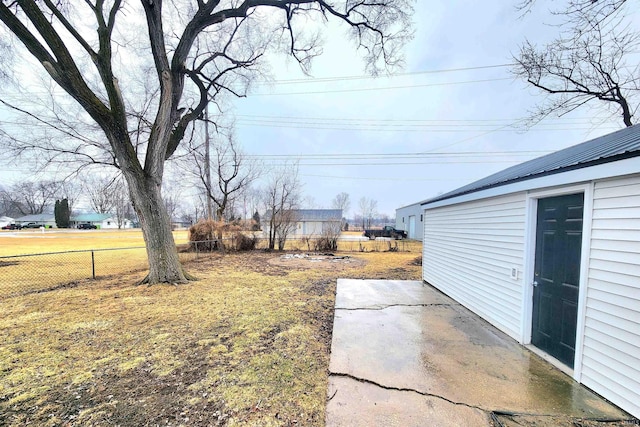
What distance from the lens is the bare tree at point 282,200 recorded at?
49.3 ft

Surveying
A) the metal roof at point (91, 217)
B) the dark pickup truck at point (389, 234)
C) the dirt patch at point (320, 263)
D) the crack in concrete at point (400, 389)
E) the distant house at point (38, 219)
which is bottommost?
the distant house at point (38, 219)

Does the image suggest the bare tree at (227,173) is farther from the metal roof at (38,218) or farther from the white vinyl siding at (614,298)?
the metal roof at (38,218)

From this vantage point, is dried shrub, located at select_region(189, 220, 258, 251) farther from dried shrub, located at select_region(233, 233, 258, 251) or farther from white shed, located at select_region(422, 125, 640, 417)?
white shed, located at select_region(422, 125, 640, 417)

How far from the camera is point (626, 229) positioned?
2.08 m

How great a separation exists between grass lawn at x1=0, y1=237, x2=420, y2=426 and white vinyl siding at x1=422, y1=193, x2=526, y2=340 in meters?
2.55

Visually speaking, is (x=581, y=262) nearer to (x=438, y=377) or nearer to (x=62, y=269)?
(x=438, y=377)

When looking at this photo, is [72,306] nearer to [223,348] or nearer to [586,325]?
[223,348]

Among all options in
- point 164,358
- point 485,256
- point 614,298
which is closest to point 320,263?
point 485,256

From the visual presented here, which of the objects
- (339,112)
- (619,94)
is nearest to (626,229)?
(619,94)

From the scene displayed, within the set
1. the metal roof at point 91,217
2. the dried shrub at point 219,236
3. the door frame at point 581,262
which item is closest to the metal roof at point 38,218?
the metal roof at point 91,217

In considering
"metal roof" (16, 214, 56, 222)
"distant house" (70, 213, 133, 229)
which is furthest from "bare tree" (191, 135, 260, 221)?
"metal roof" (16, 214, 56, 222)

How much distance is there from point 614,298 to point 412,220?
2576 cm

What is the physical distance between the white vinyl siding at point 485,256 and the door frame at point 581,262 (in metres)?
0.09

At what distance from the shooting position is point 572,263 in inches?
103
